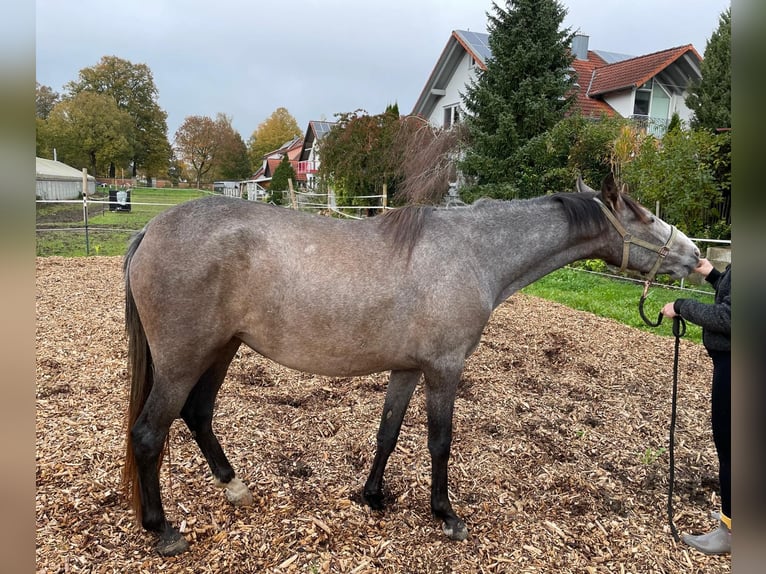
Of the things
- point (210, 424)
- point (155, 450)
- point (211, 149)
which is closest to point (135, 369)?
point (155, 450)

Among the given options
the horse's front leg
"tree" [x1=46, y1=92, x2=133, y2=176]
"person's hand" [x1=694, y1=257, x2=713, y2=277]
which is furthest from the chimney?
"tree" [x1=46, y1=92, x2=133, y2=176]

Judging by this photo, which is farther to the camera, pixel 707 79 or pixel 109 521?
pixel 707 79

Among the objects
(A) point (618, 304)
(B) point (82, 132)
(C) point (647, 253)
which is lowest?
(A) point (618, 304)

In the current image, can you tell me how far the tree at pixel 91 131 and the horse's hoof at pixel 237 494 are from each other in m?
26.9

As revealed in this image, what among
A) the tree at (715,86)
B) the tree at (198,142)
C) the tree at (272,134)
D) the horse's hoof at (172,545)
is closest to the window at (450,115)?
the tree at (715,86)

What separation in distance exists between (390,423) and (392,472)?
55cm

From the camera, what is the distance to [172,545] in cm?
252

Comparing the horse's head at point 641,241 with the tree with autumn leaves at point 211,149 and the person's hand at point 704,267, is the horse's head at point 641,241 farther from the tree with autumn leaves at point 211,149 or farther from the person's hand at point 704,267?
the tree with autumn leaves at point 211,149

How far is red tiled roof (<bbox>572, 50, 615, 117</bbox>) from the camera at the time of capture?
18475 mm

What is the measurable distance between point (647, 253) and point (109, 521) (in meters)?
3.43

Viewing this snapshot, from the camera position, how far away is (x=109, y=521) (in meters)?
2.68

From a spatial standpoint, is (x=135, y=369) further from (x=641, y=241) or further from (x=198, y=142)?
(x=198, y=142)
